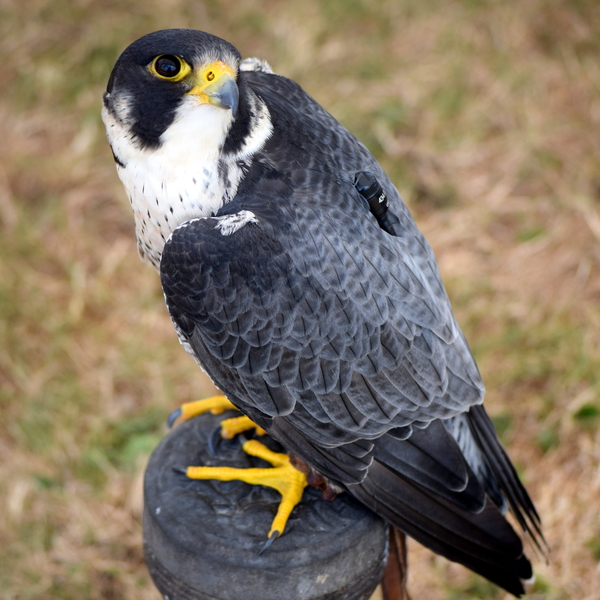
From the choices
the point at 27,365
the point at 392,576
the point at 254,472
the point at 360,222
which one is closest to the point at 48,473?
the point at 27,365

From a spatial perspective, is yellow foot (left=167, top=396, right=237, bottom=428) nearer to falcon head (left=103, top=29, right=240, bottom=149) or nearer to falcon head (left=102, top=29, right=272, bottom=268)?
falcon head (left=102, top=29, right=272, bottom=268)

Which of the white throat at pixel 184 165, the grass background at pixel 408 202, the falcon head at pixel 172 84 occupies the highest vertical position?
the falcon head at pixel 172 84

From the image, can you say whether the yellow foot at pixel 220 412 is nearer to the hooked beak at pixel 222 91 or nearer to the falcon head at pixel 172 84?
the falcon head at pixel 172 84

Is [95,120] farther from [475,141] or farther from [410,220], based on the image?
[410,220]

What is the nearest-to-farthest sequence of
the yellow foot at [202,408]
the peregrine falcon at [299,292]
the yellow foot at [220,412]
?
the peregrine falcon at [299,292] → the yellow foot at [220,412] → the yellow foot at [202,408]

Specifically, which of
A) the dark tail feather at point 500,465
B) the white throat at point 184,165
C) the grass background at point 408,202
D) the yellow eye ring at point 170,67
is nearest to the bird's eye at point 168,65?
the yellow eye ring at point 170,67

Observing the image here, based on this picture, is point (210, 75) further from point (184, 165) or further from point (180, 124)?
point (184, 165)

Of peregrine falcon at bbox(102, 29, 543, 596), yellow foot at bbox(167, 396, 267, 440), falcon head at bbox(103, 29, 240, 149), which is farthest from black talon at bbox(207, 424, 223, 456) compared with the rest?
falcon head at bbox(103, 29, 240, 149)

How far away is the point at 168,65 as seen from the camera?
6.95 feet

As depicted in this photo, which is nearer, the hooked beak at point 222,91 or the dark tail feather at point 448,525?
the hooked beak at point 222,91

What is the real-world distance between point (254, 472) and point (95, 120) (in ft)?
14.0

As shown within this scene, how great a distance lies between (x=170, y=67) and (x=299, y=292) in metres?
0.79

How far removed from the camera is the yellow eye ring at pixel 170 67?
2.11 meters

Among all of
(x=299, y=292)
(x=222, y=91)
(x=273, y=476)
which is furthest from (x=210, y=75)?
(x=273, y=476)
